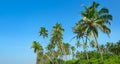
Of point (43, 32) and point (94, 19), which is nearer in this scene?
point (94, 19)

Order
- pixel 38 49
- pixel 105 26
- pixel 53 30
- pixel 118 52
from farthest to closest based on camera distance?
pixel 118 52, pixel 38 49, pixel 53 30, pixel 105 26

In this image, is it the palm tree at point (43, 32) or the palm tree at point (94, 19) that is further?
the palm tree at point (43, 32)

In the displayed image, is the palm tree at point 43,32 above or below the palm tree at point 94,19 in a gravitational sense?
above

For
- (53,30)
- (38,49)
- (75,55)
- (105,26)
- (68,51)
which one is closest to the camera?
(105,26)

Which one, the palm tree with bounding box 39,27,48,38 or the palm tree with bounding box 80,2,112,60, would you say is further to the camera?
the palm tree with bounding box 39,27,48,38

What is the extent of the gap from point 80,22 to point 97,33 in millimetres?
4158

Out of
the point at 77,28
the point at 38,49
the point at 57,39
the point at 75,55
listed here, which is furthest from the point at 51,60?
the point at 77,28

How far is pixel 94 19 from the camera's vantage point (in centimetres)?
5678

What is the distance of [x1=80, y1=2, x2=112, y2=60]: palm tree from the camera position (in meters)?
56.0

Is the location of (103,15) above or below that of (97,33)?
above

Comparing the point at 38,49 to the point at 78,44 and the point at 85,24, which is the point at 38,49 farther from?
the point at 85,24

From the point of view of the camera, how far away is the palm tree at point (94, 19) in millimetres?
56000

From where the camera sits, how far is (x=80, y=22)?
A: 57.5 meters

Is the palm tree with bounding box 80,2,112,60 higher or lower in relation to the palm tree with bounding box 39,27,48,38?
lower
